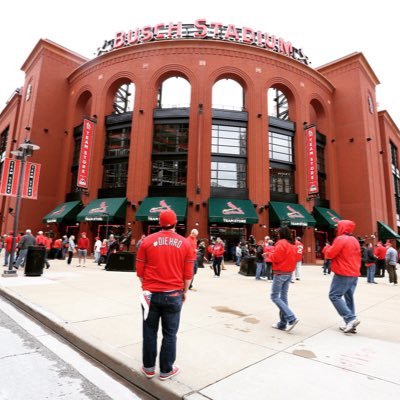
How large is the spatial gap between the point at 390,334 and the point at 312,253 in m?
19.7

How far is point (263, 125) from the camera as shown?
24.3 metres

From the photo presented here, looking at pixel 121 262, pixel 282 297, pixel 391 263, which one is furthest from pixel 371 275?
pixel 121 262

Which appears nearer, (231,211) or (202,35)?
(231,211)

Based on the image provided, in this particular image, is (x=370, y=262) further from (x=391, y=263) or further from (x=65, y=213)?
(x=65, y=213)

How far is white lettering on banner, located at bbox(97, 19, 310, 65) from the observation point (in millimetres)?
25678

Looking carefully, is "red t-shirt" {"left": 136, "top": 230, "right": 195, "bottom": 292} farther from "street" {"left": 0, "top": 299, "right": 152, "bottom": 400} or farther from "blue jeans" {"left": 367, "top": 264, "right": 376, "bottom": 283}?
"blue jeans" {"left": 367, "top": 264, "right": 376, "bottom": 283}

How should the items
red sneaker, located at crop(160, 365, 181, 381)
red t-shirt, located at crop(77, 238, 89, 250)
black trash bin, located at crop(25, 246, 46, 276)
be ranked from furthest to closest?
red t-shirt, located at crop(77, 238, 89, 250)
black trash bin, located at crop(25, 246, 46, 276)
red sneaker, located at crop(160, 365, 181, 381)

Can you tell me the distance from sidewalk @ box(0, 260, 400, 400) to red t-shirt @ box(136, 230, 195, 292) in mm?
983

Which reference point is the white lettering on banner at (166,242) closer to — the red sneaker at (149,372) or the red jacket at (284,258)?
the red sneaker at (149,372)

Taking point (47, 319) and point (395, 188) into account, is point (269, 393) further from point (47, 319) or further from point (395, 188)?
point (395, 188)

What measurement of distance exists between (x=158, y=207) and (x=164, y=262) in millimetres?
18535

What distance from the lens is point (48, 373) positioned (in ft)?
10.9

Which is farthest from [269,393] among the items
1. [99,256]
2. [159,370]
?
[99,256]

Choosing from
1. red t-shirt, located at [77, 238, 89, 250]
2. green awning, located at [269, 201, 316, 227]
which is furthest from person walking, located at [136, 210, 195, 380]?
green awning, located at [269, 201, 316, 227]
